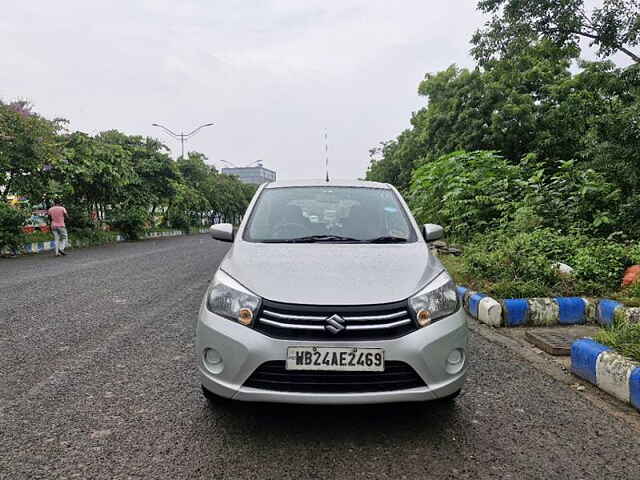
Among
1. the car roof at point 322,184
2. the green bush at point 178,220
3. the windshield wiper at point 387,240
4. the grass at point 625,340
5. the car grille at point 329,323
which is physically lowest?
the green bush at point 178,220

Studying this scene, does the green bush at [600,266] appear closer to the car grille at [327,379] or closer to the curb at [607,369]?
the curb at [607,369]

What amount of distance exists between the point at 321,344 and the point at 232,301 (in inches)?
21.9

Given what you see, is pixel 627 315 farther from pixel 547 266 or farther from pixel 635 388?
pixel 635 388

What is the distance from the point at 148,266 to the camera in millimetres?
10438

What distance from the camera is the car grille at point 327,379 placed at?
7.73 feet

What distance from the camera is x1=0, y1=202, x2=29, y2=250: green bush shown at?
514 inches

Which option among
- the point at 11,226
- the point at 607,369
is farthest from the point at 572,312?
the point at 11,226

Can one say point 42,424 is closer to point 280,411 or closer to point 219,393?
point 219,393

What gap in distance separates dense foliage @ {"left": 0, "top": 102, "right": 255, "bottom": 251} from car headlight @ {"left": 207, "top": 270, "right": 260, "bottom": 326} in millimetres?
13112

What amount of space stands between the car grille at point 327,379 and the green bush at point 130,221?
21.4 meters

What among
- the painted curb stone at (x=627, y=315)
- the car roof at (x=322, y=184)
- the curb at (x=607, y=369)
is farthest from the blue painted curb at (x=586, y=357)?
the car roof at (x=322, y=184)

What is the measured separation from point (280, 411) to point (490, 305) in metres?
2.91

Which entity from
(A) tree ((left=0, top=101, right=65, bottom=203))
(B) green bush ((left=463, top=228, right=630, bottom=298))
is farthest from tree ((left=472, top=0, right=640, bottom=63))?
(A) tree ((left=0, top=101, right=65, bottom=203))

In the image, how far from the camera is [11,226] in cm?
1323
